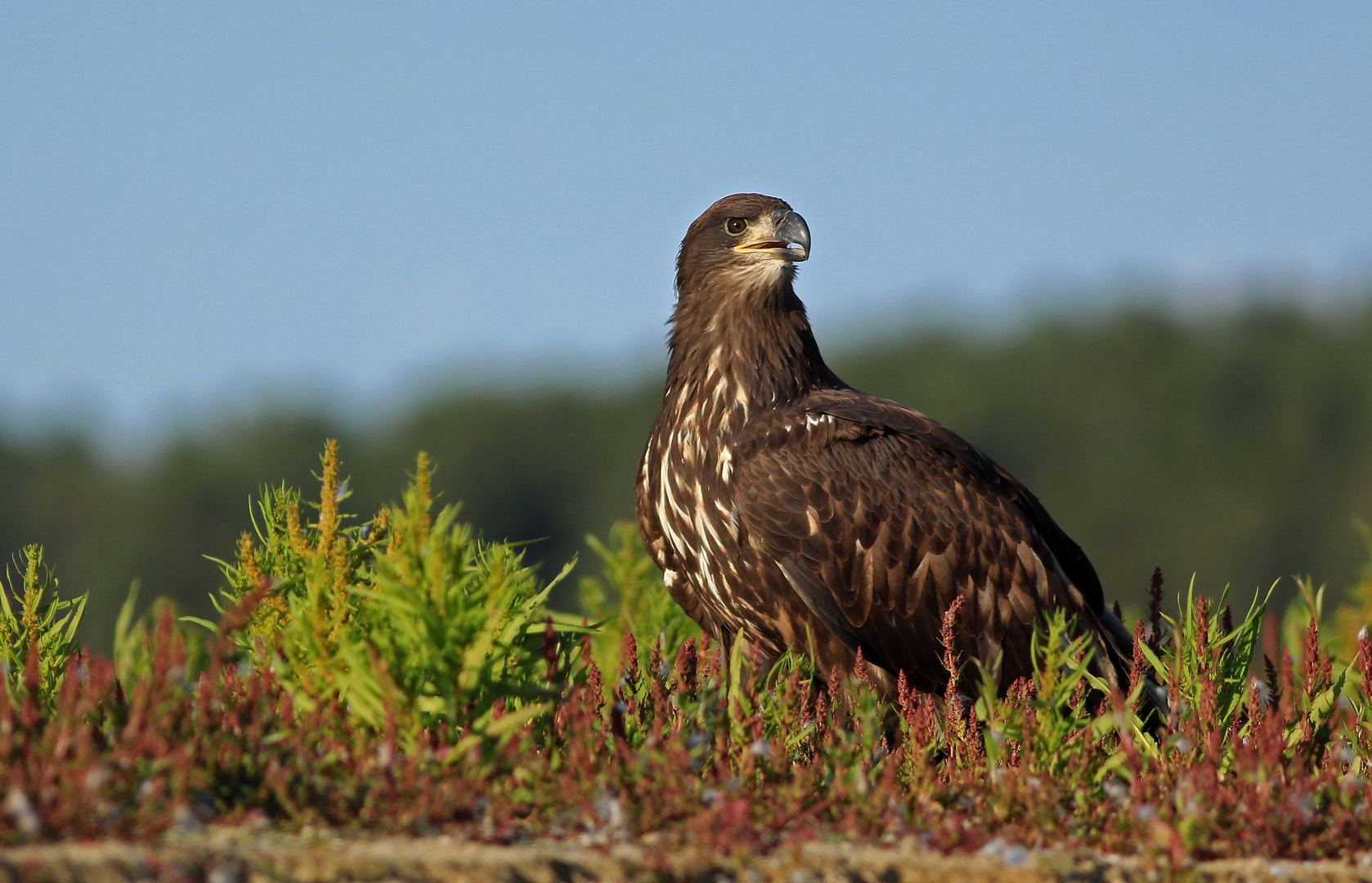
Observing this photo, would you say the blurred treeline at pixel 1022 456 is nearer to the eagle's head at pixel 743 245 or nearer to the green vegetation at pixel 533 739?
the eagle's head at pixel 743 245

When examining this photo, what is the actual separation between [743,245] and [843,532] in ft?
5.93

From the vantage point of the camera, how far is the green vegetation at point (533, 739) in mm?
3846

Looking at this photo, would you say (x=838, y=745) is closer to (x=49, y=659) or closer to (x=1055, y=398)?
(x=49, y=659)

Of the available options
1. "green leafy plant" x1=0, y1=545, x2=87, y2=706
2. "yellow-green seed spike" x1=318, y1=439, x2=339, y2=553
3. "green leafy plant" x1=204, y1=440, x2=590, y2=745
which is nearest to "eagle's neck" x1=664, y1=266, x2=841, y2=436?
"green leafy plant" x1=204, y1=440, x2=590, y2=745

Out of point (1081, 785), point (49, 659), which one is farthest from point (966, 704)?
point (49, 659)

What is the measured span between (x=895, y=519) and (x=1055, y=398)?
6160 cm

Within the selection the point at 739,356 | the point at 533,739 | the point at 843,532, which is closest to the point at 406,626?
the point at 533,739

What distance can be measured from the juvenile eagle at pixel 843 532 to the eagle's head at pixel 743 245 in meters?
0.41

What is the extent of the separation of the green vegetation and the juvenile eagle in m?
0.73

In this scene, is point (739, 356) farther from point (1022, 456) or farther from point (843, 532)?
point (1022, 456)

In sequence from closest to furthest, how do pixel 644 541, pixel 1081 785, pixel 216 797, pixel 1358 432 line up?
pixel 216 797, pixel 1081 785, pixel 644 541, pixel 1358 432

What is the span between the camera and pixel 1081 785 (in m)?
4.52

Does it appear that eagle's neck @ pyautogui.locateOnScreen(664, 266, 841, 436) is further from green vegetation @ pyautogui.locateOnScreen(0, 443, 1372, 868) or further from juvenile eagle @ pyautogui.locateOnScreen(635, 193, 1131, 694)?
green vegetation @ pyautogui.locateOnScreen(0, 443, 1372, 868)

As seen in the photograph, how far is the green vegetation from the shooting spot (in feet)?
12.6
